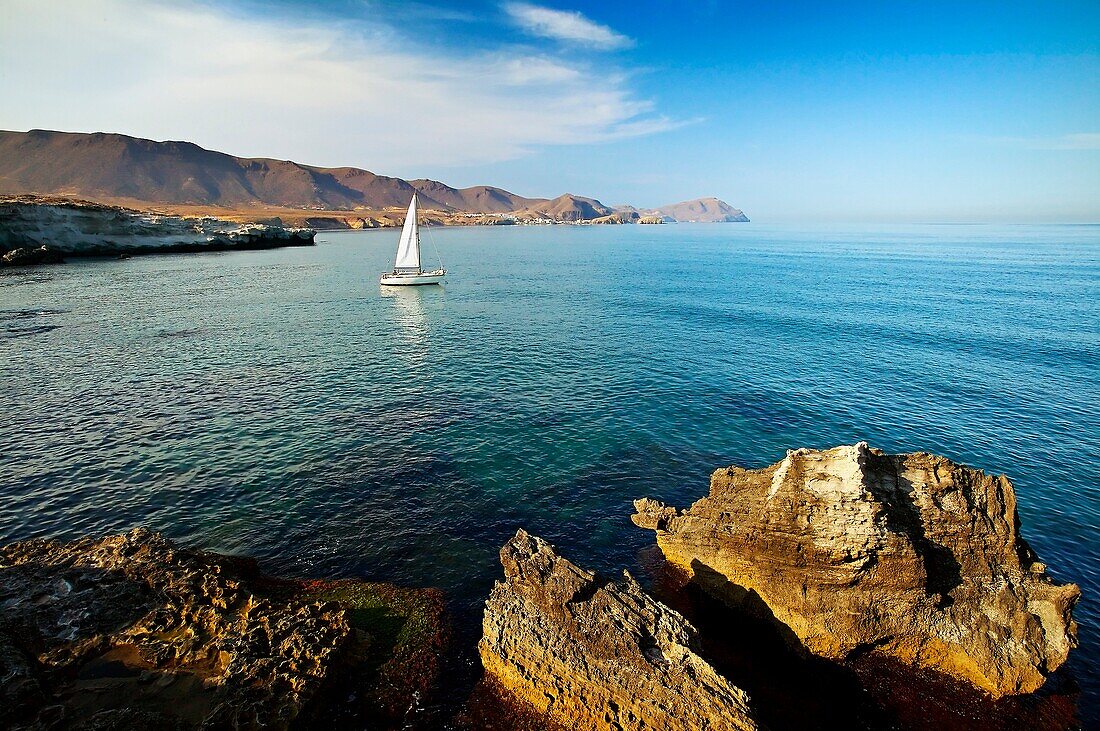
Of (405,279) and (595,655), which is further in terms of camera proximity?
(405,279)

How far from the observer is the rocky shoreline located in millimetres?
14023

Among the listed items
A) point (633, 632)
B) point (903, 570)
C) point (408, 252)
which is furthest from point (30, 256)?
point (903, 570)

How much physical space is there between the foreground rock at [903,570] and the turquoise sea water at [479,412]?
2.92 metres

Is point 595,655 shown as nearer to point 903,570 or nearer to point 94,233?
point 903,570

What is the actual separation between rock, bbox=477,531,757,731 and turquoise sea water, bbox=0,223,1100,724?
141 inches

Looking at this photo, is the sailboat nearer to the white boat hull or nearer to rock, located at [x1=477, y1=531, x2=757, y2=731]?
the white boat hull

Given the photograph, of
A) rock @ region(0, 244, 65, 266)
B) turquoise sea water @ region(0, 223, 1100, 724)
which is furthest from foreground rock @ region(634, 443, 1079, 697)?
rock @ region(0, 244, 65, 266)

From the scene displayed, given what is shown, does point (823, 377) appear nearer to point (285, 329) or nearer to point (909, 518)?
point (909, 518)

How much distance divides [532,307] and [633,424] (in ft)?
153

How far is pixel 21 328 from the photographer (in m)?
55.2

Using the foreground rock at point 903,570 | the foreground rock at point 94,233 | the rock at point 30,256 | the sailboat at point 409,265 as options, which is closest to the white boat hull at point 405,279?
the sailboat at point 409,265

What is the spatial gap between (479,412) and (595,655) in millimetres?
24110

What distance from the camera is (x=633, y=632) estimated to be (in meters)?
15.5

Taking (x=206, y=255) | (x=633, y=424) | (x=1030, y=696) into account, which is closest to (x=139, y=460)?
(x=633, y=424)
